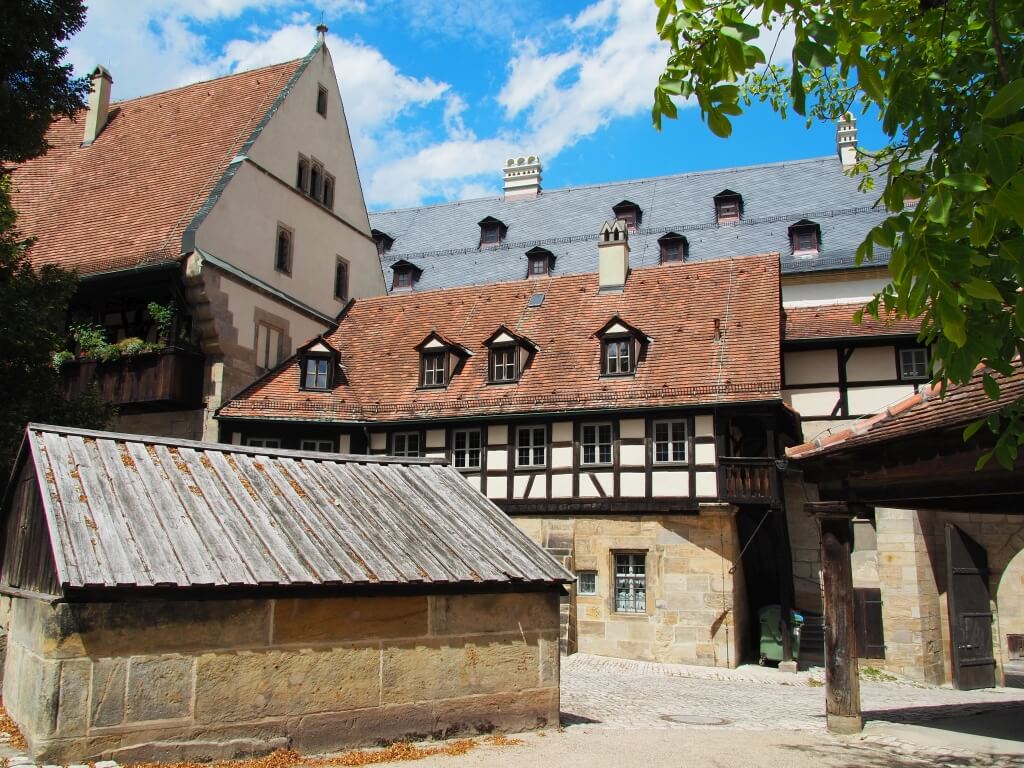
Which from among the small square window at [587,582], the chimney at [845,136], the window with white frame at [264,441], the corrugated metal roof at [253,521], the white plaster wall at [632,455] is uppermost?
the chimney at [845,136]

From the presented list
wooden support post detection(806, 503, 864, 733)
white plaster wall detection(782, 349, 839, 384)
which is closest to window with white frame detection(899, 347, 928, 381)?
white plaster wall detection(782, 349, 839, 384)

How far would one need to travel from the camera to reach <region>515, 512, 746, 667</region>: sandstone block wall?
17.7 meters

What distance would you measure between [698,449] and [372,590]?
10955mm

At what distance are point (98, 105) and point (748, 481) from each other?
797 inches

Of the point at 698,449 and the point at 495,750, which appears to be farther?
the point at 698,449

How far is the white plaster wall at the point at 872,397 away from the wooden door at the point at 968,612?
277cm

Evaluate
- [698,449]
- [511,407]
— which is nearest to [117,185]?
[511,407]

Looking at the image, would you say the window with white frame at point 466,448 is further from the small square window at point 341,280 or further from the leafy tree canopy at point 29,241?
the leafy tree canopy at point 29,241

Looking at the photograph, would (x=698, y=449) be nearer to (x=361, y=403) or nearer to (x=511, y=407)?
(x=511, y=407)

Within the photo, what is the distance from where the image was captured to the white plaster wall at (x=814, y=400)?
19.9m

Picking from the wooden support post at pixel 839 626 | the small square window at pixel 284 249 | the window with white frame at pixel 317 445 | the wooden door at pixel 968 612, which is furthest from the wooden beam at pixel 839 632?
the small square window at pixel 284 249

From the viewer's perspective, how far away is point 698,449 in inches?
717

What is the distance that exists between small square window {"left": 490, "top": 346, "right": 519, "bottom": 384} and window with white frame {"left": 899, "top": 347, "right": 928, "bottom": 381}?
8.10 metres

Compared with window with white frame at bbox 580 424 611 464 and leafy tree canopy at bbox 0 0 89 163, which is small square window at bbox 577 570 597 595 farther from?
leafy tree canopy at bbox 0 0 89 163
